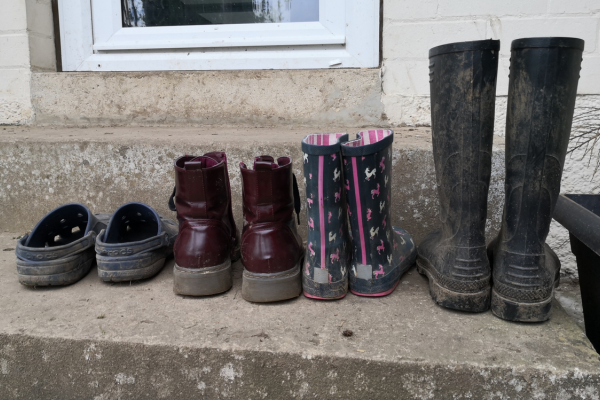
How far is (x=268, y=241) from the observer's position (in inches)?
52.2

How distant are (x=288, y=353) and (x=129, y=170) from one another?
118 centimetres

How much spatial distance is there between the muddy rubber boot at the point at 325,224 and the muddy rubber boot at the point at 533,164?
0.44 meters

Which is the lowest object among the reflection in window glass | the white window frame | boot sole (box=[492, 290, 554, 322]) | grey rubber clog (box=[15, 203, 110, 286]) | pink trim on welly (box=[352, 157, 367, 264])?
boot sole (box=[492, 290, 554, 322])

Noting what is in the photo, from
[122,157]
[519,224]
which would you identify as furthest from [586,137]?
[122,157]

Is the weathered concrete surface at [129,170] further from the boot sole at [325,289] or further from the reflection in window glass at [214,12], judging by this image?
the reflection in window glass at [214,12]

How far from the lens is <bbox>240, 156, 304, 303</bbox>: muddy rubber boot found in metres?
1.32

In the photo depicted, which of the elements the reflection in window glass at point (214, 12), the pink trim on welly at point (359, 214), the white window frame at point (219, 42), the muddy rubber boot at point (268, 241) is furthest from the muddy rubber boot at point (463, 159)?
the reflection in window glass at point (214, 12)

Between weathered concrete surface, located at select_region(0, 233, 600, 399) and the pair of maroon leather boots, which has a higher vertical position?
the pair of maroon leather boots

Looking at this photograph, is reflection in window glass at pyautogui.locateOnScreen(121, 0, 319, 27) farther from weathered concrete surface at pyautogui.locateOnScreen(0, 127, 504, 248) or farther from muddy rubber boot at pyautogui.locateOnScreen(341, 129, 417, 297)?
muddy rubber boot at pyautogui.locateOnScreen(341, 129, 417, 297)

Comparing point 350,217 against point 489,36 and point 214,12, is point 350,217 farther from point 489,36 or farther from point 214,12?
point 214,12

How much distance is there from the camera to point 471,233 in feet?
4.12

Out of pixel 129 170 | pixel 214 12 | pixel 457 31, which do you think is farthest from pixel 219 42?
Answer: pixel 457 31

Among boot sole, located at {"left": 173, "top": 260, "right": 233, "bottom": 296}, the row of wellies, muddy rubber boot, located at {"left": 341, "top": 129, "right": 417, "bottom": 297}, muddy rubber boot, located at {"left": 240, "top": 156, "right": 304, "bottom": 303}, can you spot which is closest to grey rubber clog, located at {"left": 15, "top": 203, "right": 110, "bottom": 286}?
the row of wellies

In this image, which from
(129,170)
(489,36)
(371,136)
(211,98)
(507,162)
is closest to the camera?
(507,162)
